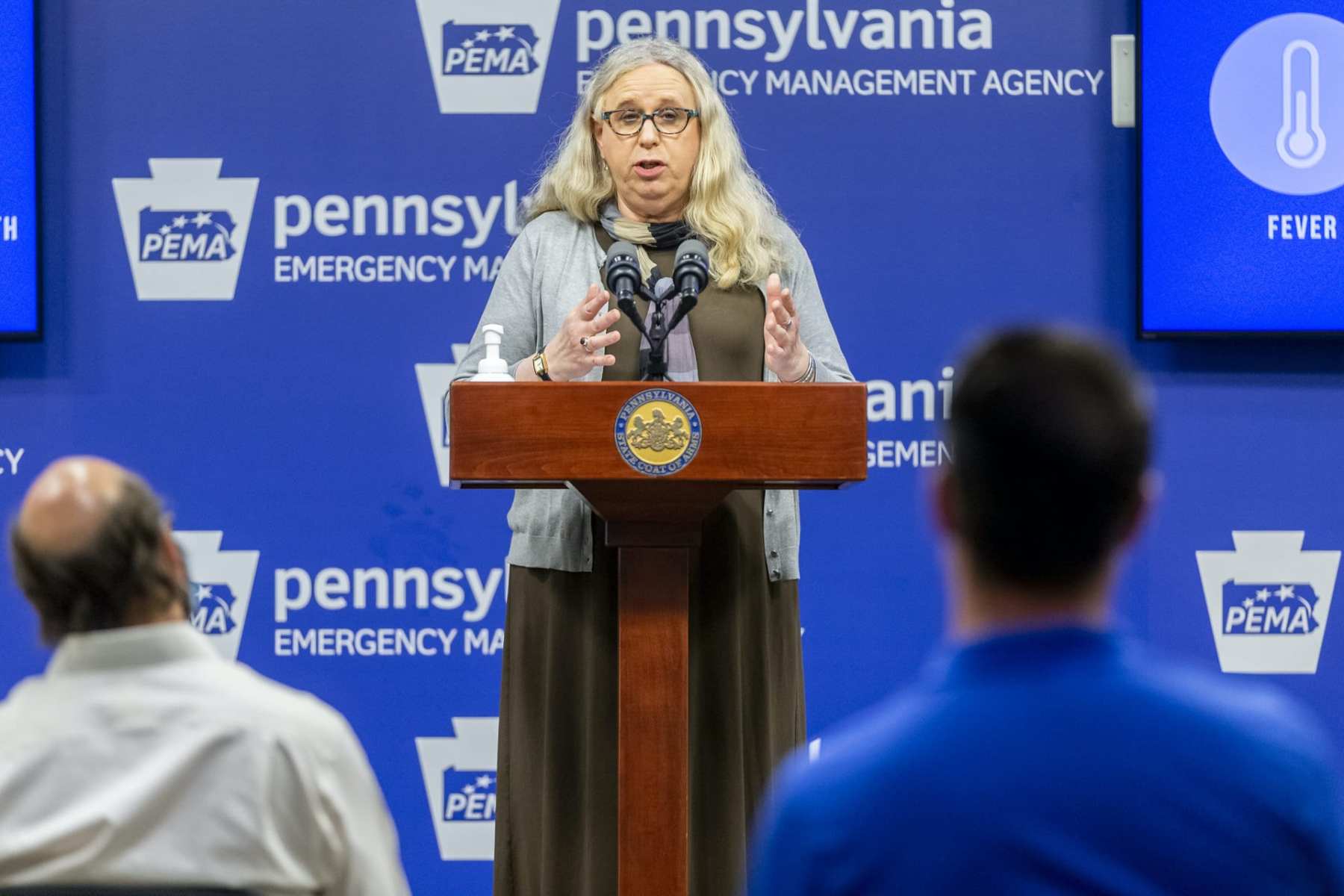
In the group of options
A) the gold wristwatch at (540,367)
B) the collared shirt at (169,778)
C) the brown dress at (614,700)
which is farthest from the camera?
the brown dress at (614,700)

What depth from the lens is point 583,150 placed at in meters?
3.16

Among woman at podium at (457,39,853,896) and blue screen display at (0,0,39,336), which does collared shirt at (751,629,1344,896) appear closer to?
woman at podium at (457,39,853,896)

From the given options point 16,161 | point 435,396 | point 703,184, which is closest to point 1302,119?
point 703,184

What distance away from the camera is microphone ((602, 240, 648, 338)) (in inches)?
98.7

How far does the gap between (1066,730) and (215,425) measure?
12.1ft

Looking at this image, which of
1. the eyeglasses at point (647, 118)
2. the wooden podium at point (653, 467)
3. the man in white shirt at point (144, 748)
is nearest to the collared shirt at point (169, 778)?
the man in white shirt at point (144, 748)

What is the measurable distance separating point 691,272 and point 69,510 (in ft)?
4.05

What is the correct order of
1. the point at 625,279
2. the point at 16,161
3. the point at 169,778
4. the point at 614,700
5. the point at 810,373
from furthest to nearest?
the point at 16,161 < the point at 614,700 < the point at 810,373 < the point at 625,279 < the point at 169,778

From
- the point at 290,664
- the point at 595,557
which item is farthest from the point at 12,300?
the point at 595,557

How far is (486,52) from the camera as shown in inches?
172

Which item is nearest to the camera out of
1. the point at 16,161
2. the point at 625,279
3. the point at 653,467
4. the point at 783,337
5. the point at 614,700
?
the point at 653,467

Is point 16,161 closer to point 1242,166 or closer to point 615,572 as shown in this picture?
point 615,572

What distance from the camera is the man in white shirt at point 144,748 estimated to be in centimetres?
145

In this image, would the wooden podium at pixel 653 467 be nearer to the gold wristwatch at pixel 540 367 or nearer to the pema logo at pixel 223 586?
the gold wristwatch at pixel 540 367
